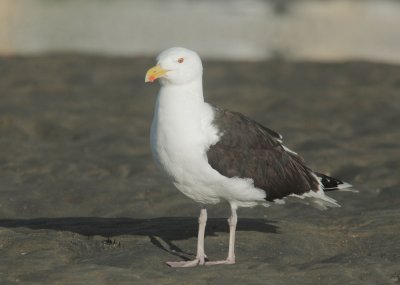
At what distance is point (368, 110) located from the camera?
1669 centimetres

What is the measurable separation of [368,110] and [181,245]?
773 cm

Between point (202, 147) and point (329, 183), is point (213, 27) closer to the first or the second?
point (329, 183)

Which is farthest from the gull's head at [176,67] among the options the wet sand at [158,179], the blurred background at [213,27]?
the blurred background at [213,27]

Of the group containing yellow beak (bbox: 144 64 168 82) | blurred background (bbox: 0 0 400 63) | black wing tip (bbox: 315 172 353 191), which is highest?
blurred background (bbox: 0 0 400 63)

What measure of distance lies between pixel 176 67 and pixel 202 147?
2.54ft

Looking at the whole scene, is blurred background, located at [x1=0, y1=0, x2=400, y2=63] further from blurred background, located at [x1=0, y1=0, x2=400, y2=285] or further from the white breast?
the white breast

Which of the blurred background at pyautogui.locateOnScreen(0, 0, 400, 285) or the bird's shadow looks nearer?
the blurred background at pyautogui.locateOnScreen(0, 0, 400, 285)

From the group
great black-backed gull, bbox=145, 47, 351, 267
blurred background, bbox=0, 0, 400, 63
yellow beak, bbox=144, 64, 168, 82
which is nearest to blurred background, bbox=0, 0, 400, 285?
blurred background, bbox=0, 0, 400, 63

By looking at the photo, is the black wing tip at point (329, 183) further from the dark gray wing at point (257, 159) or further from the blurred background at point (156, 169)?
the blurred background at point (156, 169)

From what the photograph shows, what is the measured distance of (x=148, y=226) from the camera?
34.3 ft

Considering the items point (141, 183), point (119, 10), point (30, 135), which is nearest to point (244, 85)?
point (30, 135)

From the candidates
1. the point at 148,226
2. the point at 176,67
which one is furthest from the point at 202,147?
the point at 148,226

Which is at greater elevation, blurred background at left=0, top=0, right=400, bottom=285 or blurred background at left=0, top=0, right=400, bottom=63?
blurred background at left=0, top=0, right=400, bottom=63

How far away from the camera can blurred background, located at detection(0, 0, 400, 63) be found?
28.1m
